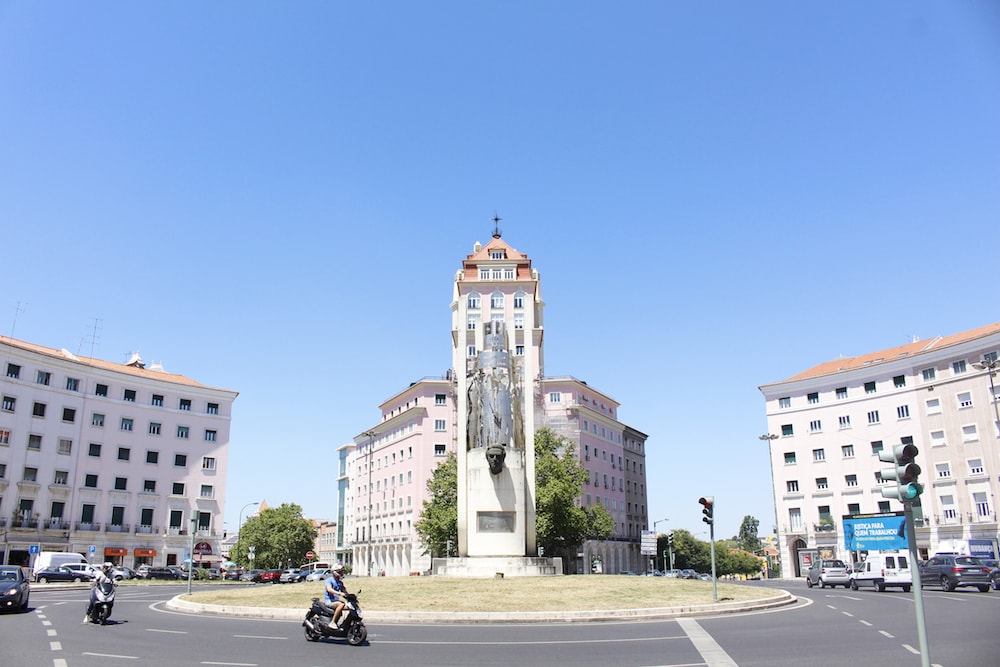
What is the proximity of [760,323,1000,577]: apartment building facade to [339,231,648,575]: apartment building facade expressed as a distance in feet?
67.9

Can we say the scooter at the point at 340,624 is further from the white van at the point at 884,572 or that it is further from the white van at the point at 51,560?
the white van at the point at 51,560

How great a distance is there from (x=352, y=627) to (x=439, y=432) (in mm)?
66888

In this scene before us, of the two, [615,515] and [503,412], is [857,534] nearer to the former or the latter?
[503,412]

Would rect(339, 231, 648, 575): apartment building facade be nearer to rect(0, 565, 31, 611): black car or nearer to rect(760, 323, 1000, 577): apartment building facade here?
rect(760, 323, 1000, 577): apartment building facade

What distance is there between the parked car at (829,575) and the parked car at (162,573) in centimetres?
4646

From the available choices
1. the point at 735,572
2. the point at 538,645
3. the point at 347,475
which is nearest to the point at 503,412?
the point at 538,645

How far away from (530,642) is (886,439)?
61.0 meters

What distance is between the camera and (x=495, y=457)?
32.9m

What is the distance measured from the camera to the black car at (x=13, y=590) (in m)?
21.9

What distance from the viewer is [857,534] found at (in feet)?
129

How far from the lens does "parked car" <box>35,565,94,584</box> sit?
46594 millimetres


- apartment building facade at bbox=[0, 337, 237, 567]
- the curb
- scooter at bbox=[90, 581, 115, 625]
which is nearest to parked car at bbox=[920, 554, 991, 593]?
the curb

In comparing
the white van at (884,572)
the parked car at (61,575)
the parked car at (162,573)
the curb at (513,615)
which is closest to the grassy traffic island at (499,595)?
the curb at (513,615)

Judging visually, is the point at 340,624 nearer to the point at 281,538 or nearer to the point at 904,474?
the point at 904,474
